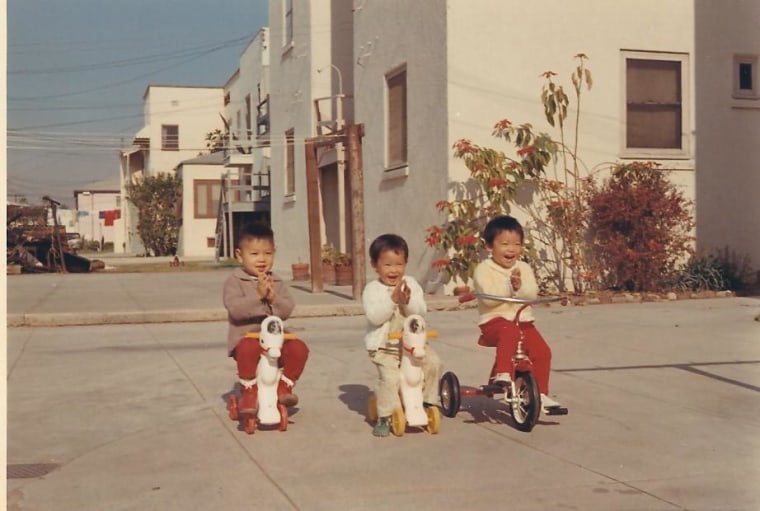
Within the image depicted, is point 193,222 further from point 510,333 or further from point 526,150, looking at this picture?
point 510,333

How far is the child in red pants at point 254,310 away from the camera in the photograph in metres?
5.99

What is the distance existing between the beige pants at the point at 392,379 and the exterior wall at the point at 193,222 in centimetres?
3690

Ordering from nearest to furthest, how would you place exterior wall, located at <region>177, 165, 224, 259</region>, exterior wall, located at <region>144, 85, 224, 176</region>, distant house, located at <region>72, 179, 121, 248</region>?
exterior wall, located at <region>177, 165, 224, 259</region>
exterior wall, located at <region>144, 85, 224, 176</region>
distant house, located at <region>72, 179, 121, 248</region>

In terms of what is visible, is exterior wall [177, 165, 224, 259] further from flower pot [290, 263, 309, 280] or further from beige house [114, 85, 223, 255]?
flower pot [290, 263, 309, 280]

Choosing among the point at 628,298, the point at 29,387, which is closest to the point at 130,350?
the point at 29,387

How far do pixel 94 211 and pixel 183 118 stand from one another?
122ft

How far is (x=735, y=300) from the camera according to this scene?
44.9 feet

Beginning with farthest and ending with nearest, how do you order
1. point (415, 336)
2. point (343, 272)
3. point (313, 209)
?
point (343, 272)
point (313, 209)
point (415, 336)


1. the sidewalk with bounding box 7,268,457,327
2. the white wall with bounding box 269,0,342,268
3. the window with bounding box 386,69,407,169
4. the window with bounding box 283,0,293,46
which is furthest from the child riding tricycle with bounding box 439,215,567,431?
the window with bounding box 283,0,293,46

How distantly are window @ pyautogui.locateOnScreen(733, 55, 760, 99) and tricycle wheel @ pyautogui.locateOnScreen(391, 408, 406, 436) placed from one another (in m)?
12.1

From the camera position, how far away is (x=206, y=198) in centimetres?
4300

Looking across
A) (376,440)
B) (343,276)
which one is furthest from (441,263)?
(376,440)

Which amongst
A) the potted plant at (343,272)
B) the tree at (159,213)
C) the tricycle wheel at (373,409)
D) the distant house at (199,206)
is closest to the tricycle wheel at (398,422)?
the tricycle wheel at (373,409)

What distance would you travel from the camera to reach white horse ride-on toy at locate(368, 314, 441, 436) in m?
5.69
